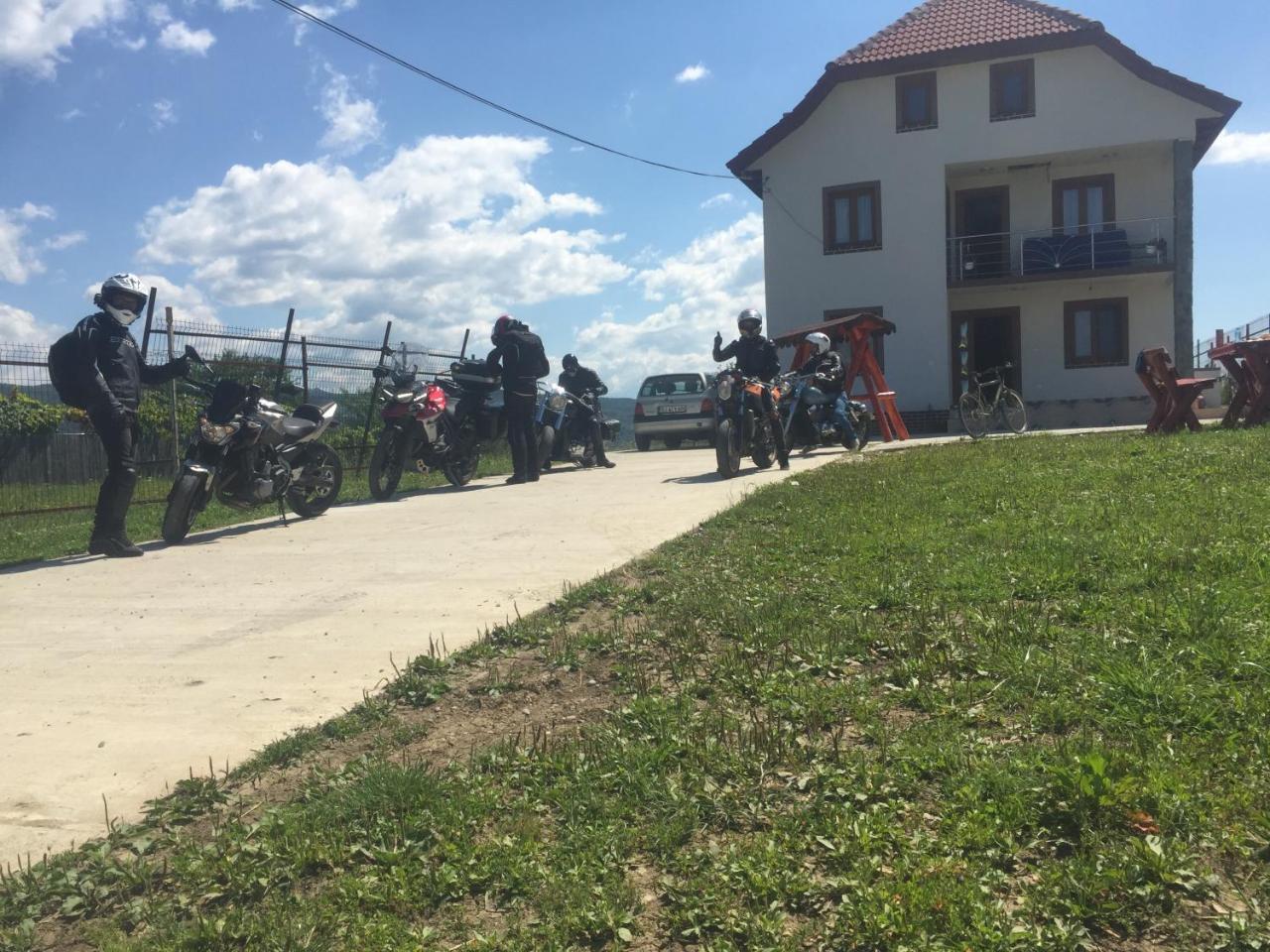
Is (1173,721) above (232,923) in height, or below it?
above

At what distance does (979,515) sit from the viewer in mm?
6410

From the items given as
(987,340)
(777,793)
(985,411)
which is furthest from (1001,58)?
(777,793)

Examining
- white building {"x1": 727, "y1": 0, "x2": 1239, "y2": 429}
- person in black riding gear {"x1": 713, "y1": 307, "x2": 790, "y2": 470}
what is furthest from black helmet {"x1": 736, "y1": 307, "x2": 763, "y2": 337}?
white building {"x1": 727, "y1": 0, "x2": 1239, "y2": 429}

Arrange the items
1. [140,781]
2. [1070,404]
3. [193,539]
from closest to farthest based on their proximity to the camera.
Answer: [140,781] → [193,539] → [1070,404]

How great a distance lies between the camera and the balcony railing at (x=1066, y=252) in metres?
24.6

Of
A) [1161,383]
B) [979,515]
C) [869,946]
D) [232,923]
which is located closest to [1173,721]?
[869,946]

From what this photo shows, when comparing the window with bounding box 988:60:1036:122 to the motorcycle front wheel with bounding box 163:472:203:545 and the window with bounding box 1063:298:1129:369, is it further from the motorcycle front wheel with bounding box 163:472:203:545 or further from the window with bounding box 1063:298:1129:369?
the motorcycle front wheel with bounding box 163:472:203:545

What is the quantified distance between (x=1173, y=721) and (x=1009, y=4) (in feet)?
90.4

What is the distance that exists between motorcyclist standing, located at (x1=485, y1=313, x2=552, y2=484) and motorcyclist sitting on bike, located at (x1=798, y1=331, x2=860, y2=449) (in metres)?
3.54

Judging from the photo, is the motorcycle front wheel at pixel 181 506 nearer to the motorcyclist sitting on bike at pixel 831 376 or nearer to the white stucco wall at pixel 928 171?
the motorcyclist sitting on bike at pixel 831 376

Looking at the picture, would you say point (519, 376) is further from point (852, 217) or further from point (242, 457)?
point (852, 217)

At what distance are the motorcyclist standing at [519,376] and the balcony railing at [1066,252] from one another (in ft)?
54.0

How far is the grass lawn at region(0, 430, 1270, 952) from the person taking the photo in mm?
2227

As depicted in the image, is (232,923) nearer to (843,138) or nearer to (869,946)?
(869,946)
